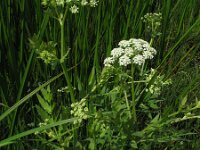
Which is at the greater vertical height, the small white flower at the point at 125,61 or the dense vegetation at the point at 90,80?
the small white flower at the point at 125,61

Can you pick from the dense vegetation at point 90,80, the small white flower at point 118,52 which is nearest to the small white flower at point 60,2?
the dense vegetation at point 90,80

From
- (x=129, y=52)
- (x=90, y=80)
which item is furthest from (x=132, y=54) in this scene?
(x=90, y=80)

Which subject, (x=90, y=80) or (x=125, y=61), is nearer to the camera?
(x=125, y=61)

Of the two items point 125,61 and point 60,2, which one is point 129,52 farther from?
point 60,2

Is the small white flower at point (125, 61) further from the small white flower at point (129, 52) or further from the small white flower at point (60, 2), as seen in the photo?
the small white flower at point (60, 2)

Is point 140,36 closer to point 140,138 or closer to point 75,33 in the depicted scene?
point 75,33

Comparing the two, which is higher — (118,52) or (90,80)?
(118,52)

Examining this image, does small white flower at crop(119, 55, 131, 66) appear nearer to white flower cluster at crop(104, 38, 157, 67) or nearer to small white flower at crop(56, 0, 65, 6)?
white flower cluster at crop(104, 38, 157, 67)

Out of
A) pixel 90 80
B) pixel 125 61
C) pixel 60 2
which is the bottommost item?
pixel 90 80
